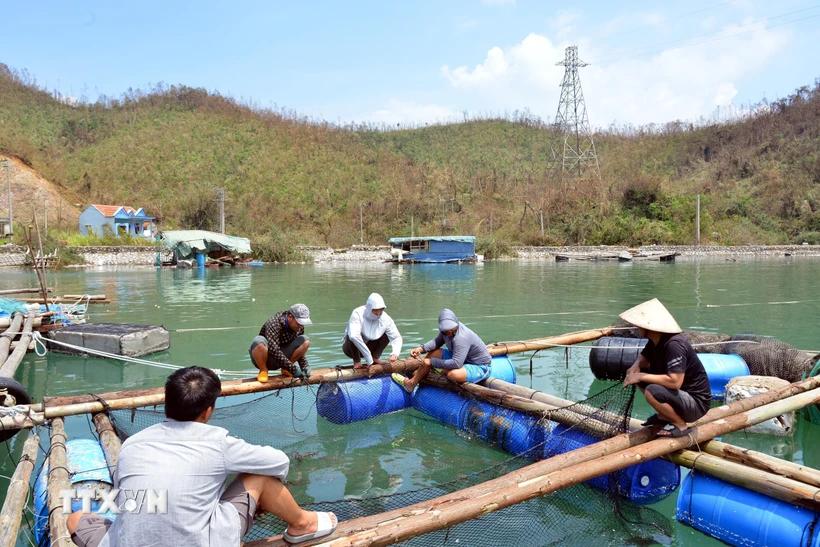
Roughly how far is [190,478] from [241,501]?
0.52 m

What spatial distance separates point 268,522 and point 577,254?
5213cm

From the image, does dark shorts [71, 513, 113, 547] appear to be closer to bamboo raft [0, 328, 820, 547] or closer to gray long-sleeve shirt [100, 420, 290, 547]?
bamboo raft [0, 328, 820, 547]

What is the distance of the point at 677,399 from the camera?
215 inches

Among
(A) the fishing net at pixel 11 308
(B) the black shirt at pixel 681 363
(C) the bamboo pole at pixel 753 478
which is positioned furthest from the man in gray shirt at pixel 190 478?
(A) the fishing net at pixel 11 308

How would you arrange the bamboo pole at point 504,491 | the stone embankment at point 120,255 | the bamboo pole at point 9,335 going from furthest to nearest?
the stone embankment at point 120,255, the bamboo pole at point 9,335, the bamboo pole at point 504,491

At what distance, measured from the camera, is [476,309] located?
21578 mm

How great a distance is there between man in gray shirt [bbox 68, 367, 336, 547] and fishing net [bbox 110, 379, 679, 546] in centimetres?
109

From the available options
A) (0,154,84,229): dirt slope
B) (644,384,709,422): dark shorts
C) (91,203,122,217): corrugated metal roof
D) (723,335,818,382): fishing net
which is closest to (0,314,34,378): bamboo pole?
(644,384,709,422): dark shorts

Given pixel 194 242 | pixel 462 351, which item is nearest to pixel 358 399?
pixel 462 351

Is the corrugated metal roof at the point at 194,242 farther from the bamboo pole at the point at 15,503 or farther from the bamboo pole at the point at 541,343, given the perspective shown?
the bamboo pole at the point at 15,503

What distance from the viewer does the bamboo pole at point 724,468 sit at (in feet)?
16.3

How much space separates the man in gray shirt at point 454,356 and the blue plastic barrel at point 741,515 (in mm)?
3322

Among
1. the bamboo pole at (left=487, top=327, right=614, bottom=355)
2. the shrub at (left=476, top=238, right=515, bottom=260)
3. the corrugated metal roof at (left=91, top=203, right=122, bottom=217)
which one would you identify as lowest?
the bamboo pole at (left=487, top=327, right=614, bottom=355)

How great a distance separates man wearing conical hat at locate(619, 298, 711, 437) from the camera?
5418 millimetres
